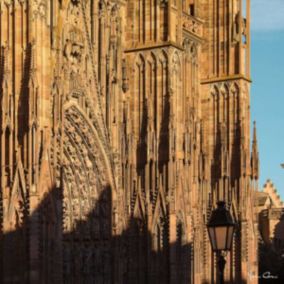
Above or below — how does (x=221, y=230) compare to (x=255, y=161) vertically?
below

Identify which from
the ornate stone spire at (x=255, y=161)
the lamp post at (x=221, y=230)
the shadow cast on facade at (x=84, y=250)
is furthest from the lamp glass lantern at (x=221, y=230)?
the ornate stone spire at (x=255, y=161)

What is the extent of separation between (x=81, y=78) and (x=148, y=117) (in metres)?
5.04

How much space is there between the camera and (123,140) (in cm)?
5319

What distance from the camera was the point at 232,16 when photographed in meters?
61.4

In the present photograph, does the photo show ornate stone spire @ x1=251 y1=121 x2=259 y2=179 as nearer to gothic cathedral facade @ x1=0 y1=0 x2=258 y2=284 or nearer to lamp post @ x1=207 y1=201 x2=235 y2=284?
gothic cathedral facade @ x1=0 y1=0 x2=258 y2=284

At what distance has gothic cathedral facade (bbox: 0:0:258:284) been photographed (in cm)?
4403

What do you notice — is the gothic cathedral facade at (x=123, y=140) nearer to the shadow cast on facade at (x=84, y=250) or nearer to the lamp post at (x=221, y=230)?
the shadow cast on facade at (x=84, y=250)

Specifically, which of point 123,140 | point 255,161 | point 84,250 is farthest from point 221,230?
point 255,161

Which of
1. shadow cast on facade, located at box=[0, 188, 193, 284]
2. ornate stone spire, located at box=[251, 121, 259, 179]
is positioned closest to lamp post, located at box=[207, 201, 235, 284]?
shadow cast on facade, located at box=[0, 188, 193, 284]

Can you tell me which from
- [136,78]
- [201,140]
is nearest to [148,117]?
[136,78]

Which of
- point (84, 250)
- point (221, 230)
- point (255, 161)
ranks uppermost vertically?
point (255, 161)

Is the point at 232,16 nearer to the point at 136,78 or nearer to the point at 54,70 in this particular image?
the point at 136,78

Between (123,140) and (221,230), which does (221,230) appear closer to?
(221,230)

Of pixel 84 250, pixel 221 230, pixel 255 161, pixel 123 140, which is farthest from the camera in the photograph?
pixel 255 161
